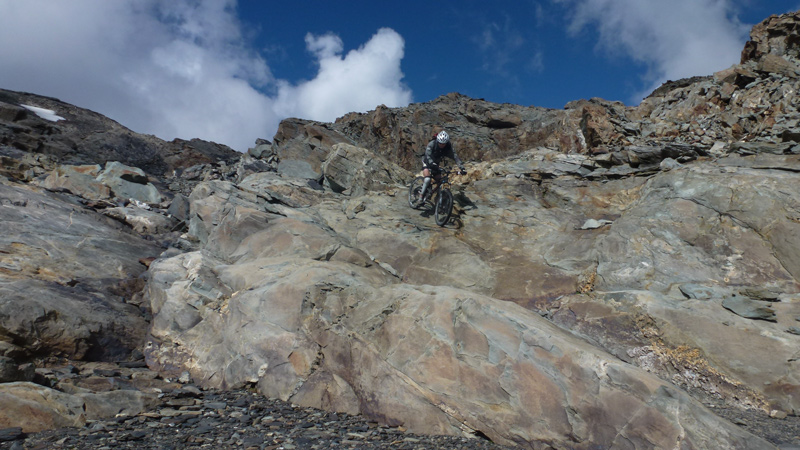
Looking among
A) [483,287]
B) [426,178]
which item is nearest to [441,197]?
[426,178]

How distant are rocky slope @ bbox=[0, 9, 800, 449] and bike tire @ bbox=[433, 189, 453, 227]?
13.5 inches

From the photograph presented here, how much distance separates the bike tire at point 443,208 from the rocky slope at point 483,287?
34 centimetres

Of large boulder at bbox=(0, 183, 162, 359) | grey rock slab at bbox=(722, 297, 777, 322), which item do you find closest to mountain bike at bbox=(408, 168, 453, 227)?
grey rock slab at bbox=(722, 297, 777, 322)

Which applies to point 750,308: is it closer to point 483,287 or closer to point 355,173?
point 483,287

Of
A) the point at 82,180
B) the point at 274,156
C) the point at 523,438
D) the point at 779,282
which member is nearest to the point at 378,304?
the point at 523,438

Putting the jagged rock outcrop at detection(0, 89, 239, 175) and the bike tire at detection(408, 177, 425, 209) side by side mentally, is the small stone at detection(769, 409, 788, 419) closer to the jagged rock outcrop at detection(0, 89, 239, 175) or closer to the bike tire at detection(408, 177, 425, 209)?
the bike tire at detection(408, 177, 425, 209)

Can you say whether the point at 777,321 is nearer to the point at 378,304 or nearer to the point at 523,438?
the point at 523,438

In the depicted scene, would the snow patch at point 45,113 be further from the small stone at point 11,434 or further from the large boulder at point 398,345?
the small stone at point 11,434

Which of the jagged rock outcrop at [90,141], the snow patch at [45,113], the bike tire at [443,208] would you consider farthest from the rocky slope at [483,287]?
the snow patch at [45,113]

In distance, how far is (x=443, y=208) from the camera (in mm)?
16172

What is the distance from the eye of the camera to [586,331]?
10617 mm

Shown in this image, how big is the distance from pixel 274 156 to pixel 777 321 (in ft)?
97.7

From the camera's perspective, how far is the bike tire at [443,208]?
16.0 meters

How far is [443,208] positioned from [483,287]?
4.20 metres
